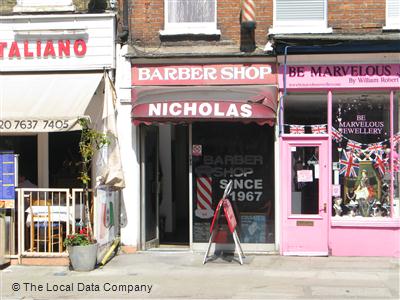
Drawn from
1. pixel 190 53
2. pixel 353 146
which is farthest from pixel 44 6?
pixel 353 146

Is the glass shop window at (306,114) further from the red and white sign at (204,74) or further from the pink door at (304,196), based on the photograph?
the red and white sign at (204,74)

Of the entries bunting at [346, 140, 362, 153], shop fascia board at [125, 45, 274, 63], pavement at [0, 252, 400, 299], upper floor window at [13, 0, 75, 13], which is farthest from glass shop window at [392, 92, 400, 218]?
upper floor window at [13, 0, 75, 13]

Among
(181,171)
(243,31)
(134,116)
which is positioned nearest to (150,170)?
(134,116)

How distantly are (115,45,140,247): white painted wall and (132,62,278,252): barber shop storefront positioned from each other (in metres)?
0.19

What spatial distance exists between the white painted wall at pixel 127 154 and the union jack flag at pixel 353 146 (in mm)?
4026

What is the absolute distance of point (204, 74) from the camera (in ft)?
35.4

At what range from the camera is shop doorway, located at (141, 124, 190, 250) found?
37.0 ft

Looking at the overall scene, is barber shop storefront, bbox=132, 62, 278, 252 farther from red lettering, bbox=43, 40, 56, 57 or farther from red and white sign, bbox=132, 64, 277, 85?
red lettering, bbox=43, 40, 56, 57

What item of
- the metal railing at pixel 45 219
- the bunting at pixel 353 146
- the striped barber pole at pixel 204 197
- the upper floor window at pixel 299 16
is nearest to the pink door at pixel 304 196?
the bunting at pixel 353 146

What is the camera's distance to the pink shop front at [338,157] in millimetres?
10414

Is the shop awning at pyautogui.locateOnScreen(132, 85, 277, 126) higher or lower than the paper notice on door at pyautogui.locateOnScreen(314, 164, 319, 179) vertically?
higher

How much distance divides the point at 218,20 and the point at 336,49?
2.32m

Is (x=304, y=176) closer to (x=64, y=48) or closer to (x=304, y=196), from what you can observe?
(x=304, y=196)

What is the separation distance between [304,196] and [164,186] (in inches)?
144
